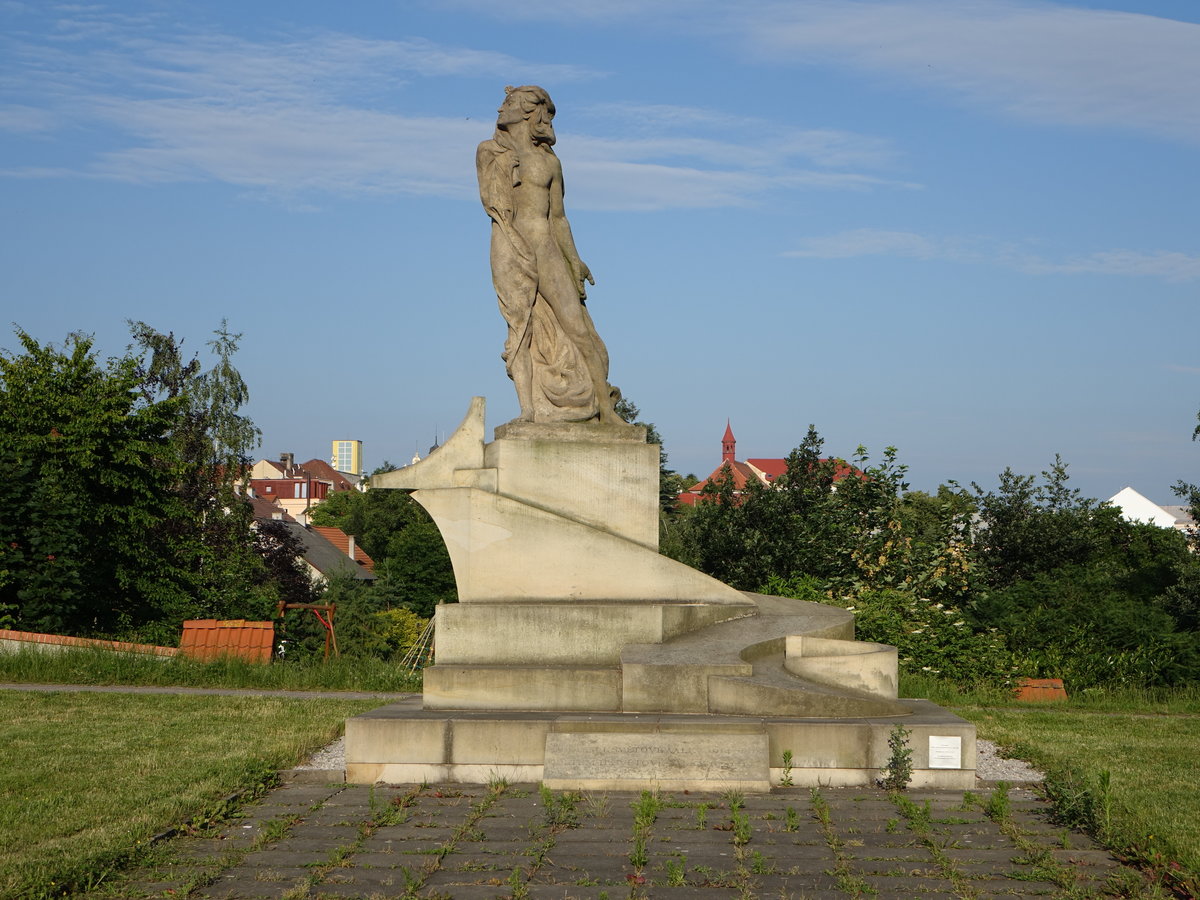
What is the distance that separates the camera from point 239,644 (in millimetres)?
15453

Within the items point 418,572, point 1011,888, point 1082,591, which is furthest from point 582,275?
point 418,572

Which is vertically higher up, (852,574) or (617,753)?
(852,574)

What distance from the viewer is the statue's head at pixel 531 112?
10.2 meters

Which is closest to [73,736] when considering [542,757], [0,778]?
[0,778]

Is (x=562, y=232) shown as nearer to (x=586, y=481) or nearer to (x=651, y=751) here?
(x=586, y=481)

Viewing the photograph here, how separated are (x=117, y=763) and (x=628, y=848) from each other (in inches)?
175

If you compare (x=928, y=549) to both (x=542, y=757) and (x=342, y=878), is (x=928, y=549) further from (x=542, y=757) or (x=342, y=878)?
(x=342, y=878)

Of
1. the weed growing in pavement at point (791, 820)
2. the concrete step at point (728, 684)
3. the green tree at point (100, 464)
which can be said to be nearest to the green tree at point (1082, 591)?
the concrete step at point (728, 684)

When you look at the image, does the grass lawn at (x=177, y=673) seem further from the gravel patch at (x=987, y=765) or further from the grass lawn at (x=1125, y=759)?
the grass lawn at (x=1125, y=759)

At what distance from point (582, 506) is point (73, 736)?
14.7ft

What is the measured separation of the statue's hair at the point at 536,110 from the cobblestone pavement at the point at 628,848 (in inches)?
201

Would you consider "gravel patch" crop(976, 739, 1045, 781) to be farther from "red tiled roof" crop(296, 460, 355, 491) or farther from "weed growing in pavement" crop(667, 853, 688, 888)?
"red tiled roof" crop(296, 460, 355, 491)

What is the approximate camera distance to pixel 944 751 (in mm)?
7980

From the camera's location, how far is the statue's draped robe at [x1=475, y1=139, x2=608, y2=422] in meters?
10.0
